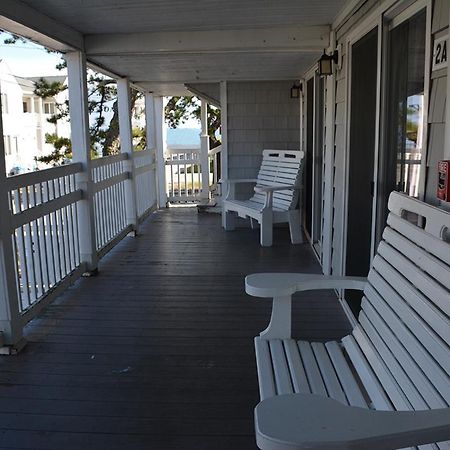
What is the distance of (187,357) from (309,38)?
2.73 metres

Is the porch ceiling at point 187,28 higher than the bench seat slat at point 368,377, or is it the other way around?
the porch ceiling at point 187,28

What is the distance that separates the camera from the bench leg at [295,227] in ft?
19.6

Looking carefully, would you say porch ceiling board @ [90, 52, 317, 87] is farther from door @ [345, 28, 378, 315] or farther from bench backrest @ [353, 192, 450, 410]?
bench backrest @ [353, 192, 450, 410]

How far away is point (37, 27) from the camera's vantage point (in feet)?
11.6

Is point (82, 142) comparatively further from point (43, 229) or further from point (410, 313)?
point (410, 313)

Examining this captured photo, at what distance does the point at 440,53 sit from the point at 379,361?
1.11m

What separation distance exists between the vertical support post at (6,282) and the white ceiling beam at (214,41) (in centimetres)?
174

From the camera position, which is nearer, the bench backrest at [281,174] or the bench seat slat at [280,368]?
the bench seat slat at [280,368]

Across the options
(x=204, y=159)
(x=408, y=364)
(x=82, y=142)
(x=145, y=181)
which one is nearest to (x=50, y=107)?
(x=204, y=159)

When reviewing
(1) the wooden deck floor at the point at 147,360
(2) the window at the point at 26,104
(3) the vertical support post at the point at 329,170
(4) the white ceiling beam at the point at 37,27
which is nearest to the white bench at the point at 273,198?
(1) the wooden deck floor at the point at 147,360

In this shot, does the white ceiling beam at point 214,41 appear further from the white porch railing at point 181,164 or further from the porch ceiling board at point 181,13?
the white porch railing at point 181,164

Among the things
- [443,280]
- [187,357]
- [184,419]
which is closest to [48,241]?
[187,357]

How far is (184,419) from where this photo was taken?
7.61 ft

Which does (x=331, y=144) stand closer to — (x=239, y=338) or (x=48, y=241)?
(x=239, y=338)
